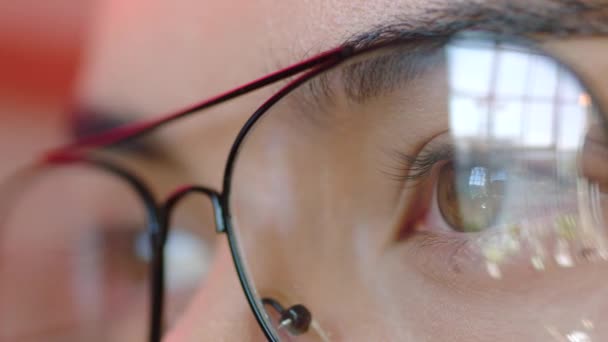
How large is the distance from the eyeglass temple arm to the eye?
11 cm

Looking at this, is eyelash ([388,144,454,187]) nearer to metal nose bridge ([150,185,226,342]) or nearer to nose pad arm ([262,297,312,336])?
nose pad arm ([262,297,312,336])

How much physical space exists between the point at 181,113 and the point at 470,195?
30cm

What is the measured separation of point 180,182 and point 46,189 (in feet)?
1.42

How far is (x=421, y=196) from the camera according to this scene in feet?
1.25

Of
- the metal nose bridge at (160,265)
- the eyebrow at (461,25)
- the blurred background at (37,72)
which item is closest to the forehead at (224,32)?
the eyebrow at (461,25)

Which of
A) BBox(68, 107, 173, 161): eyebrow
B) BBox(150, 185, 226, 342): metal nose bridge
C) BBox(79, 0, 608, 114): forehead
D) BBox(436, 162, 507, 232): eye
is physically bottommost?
BBox(150, 185, 226, 342): metal nose bridge

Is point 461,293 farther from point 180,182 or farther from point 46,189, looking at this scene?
point 46,189

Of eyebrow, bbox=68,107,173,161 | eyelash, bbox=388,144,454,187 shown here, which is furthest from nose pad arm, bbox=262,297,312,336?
eyebrow, bbox=68,107,173,161

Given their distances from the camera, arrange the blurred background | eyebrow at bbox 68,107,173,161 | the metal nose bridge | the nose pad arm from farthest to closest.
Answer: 1. the blurred background
2. eyebrow at bbox 68,107,173,161
3. the metal nose bridge
4. the nose pad arm

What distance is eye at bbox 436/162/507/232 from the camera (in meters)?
0.33

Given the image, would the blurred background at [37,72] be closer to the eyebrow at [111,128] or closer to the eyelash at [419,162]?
the eyebrow at [111,128]

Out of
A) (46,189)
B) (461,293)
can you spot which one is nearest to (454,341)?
(461,293)

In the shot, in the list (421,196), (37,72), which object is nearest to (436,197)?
(421,196)

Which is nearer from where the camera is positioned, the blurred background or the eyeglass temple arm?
the eyeglass temple arm
